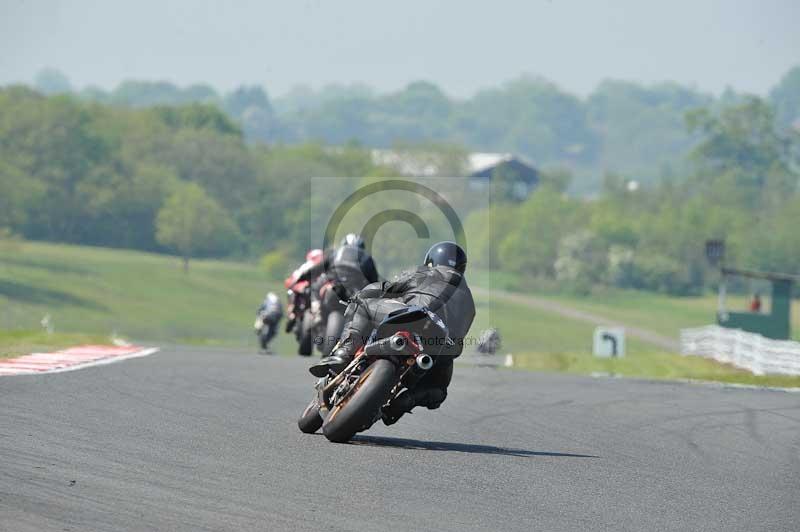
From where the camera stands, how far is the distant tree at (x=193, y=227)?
10244cm

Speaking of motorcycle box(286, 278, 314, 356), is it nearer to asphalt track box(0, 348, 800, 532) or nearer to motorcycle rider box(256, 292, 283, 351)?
motorcycle rider box(256, 292, 283, 351)

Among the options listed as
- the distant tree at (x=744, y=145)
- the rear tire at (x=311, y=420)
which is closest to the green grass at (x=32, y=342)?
the rear tire at (x=311, y=420)

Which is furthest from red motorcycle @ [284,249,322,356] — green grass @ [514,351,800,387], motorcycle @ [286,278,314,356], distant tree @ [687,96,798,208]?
distant tree @ [687,96,798,208]

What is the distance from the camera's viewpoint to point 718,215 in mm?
129375

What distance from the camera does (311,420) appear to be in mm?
11023

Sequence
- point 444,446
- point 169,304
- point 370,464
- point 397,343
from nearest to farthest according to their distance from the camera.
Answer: point 370,464 → point 397,343 → point 444,446 → point 169,304

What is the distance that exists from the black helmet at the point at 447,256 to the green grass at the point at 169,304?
47.8 m

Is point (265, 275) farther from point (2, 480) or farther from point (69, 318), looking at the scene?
point (2, 480)

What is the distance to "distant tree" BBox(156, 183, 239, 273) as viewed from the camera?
336 ft

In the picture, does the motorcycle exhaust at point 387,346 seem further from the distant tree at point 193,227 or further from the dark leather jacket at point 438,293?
the distant tree at point 193,227

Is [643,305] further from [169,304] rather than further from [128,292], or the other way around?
[128,292]

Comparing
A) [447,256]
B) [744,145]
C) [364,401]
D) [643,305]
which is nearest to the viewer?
[364,401]

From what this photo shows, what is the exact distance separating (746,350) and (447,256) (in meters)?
22.6

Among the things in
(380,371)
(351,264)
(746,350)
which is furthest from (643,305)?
(380,371)
